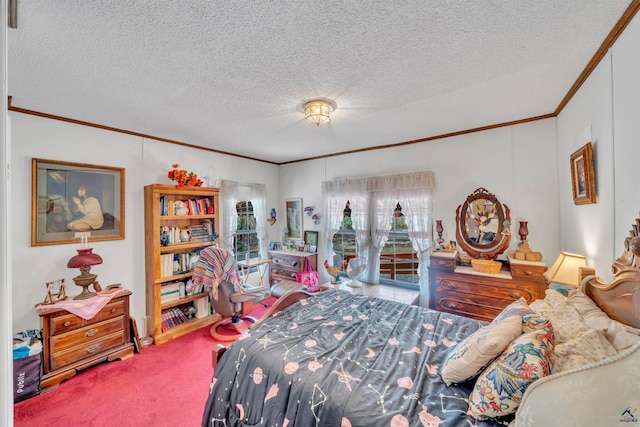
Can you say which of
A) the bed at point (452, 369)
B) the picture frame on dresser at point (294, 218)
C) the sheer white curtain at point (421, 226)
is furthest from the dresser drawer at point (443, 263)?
the picture frame on dresser at point (294, 218)

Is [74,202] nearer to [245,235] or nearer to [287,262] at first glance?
[245,235]

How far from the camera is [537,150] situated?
2.69m

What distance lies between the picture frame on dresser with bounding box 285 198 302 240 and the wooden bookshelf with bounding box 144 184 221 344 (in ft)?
5.43

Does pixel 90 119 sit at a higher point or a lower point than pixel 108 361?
higher

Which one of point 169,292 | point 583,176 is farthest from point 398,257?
point 169,292

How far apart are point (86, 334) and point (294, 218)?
10.5ft

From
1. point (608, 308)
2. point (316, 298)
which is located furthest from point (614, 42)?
point (316, 298)

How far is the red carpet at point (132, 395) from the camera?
6.22ft

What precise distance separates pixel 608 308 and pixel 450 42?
69.8 inches

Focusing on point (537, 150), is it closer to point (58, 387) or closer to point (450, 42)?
point (450, 42)

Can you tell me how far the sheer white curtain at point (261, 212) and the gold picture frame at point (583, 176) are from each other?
4.10m

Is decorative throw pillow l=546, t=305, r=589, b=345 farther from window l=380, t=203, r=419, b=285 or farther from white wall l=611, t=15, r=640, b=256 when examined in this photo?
window l=380, t=203, r=419, b=285

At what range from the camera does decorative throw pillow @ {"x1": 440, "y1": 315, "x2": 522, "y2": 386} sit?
1178 mm

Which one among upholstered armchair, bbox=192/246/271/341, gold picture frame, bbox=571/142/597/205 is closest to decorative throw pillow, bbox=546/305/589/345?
gold picture frame, bbox=571/142/597/205
